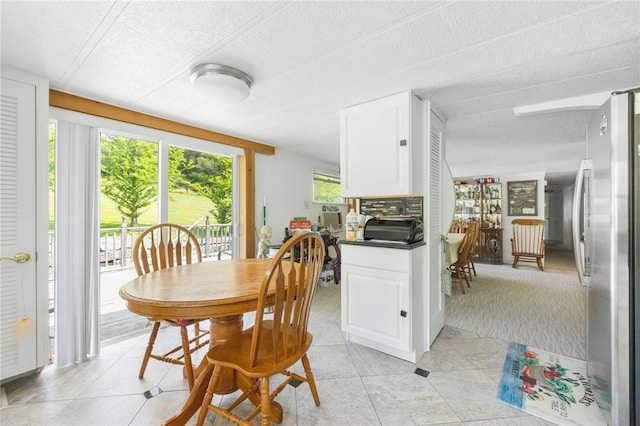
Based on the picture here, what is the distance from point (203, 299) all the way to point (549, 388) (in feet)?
7.45

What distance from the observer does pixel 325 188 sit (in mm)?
5383

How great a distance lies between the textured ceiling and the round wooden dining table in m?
1.36

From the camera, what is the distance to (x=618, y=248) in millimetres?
1287

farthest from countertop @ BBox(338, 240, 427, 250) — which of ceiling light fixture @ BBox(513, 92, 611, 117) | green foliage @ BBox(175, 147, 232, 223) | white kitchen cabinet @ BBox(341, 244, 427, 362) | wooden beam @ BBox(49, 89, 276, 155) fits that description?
green foliage @ BBox(175, 147, 232, 223)

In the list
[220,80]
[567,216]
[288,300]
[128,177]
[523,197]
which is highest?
[220,80]

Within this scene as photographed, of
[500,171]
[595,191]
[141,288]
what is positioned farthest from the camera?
[500,171]

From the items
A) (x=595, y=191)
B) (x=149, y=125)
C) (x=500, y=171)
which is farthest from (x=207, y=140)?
(x=500, y=171)

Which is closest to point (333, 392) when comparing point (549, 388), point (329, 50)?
point (549, 388)

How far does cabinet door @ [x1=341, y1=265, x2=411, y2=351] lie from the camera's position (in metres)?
2.02

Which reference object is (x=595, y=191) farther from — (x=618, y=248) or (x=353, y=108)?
(x=353, y=108)

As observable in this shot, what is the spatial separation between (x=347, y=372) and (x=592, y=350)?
1577mm

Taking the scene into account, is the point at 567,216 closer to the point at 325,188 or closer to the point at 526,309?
the point at 526,309

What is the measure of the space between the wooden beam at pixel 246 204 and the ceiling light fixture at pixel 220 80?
1713mm

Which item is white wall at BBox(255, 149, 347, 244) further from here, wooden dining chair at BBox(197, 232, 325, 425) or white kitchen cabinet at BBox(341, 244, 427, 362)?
wooden dining chair at BBox(197, 232, 325, 425)
